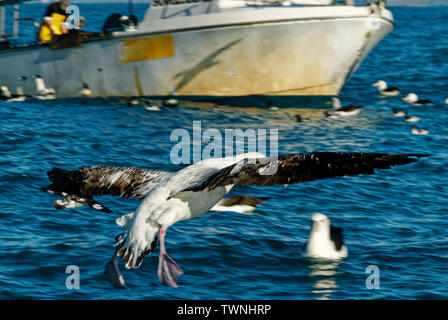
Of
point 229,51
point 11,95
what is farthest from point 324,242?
point 11,95

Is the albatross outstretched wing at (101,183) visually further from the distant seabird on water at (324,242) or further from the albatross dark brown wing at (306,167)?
the distant seabird on water at (324,242)

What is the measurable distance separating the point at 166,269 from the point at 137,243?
0.56m

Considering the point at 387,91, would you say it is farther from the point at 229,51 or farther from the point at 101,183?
the point at 101,183

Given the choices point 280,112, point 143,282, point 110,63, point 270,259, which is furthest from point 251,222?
point 110,63

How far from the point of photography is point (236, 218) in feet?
35.1

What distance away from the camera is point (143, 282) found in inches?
323

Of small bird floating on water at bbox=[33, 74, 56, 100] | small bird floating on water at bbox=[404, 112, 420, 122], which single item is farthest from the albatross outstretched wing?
small bird floating on water at bbox=[33, 74, 56, 100]

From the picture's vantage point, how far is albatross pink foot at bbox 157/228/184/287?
7.21 metres

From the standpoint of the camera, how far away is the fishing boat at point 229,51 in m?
17.0

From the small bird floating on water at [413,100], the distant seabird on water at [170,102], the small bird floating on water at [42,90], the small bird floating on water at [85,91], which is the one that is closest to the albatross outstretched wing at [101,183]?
the distant seabird on water at [170,102]

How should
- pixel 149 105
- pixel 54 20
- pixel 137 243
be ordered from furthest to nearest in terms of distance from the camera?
1. pixel 54 20
2. pixel 149 105
3. pixel 137 243

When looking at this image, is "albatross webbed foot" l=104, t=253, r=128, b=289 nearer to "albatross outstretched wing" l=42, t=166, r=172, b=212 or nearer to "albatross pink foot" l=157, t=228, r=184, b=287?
"albatross pink foot" l=157, t=228, r=184, b=287

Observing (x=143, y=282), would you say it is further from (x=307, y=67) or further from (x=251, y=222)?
(x=307, y=67)

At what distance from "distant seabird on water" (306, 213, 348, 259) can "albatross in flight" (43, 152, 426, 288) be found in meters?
2.01
